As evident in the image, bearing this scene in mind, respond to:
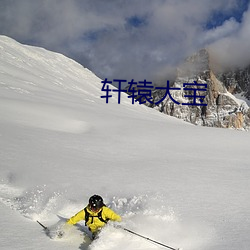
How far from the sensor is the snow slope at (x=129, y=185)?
536cm

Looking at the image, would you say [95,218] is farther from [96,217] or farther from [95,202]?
[95,202]

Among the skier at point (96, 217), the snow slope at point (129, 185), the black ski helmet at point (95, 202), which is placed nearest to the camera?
the snow slope at point (129, 185)

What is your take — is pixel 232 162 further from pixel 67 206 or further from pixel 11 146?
pixel 11 146

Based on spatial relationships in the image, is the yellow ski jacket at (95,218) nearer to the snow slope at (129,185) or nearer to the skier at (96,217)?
the skier at (96,217)

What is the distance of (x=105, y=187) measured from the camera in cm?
771

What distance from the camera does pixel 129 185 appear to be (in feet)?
25.9

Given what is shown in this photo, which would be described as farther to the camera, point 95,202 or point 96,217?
point 96,217

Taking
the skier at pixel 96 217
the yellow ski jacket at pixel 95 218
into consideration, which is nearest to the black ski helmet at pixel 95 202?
the skier at pixel 96 217

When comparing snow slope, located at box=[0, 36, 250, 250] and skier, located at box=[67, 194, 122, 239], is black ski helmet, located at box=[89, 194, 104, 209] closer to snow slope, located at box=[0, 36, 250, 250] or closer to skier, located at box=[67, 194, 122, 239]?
skier, located at box=[67, 194, 122, 239]

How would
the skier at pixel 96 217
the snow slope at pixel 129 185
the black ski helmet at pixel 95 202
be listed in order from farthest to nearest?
the skier at pixel 96 217 < the black ski helmet at pixel 95 202 < the snow slope at pixel 129 185

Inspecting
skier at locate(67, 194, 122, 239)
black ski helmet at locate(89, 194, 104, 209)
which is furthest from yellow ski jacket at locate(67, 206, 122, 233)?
black ski helmet at locate(89, 194, 104, 209)

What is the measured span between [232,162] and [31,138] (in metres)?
7.71

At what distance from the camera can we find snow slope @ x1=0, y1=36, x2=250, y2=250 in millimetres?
5355

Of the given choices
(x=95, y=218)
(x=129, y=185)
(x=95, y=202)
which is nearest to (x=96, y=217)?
(x=95, y=218)
